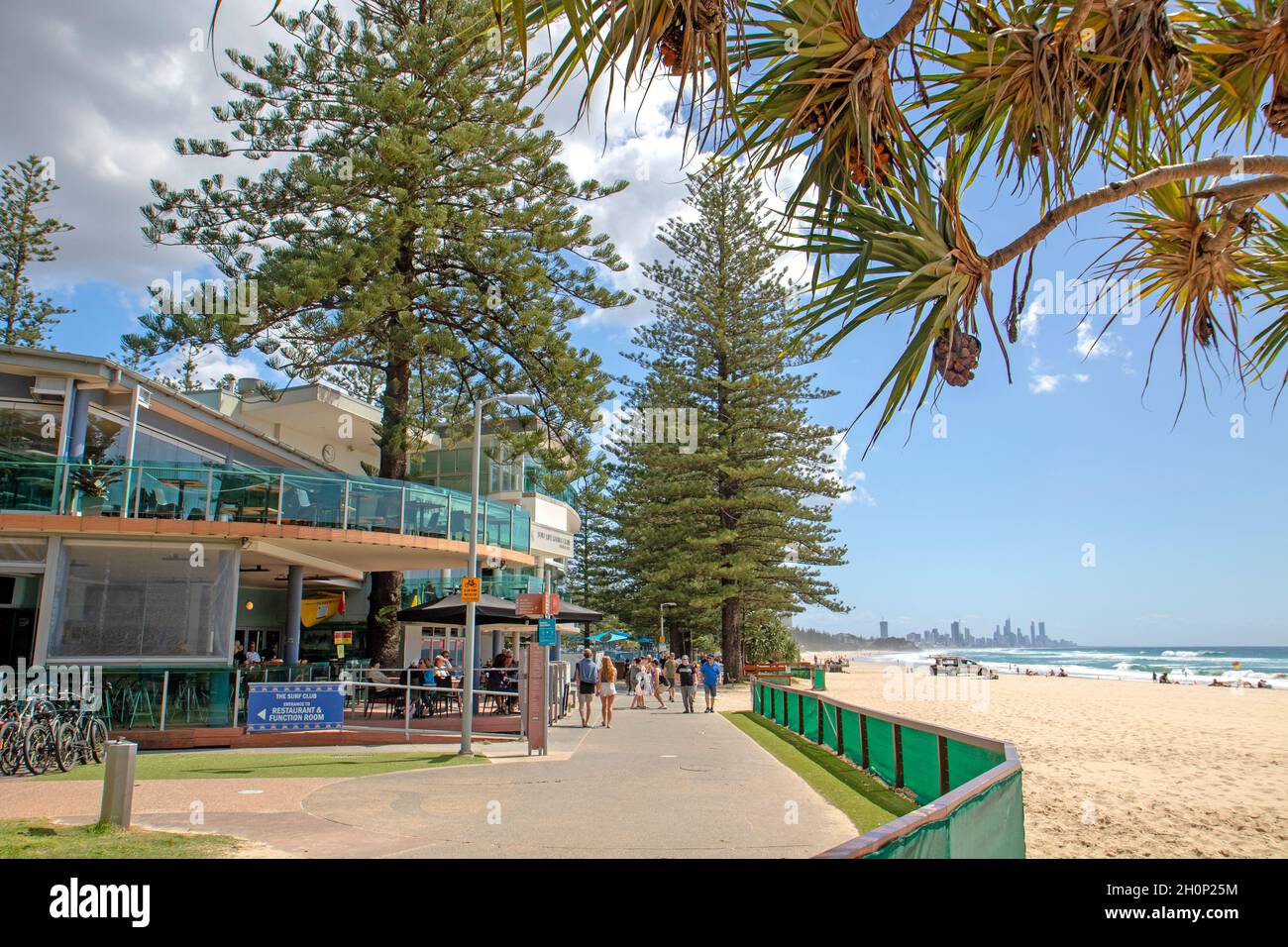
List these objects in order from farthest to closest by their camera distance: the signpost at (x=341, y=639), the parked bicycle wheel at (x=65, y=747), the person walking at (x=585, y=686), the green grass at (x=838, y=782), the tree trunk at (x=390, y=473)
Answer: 1. the signpost at (x=341, y=639)
2. the tree trunk at (x=390, y=473)
3. the person walking at (x=585, y=686)
4. the parked bicycle wheel at (x=65, y=747)
5. the green grass at (x=838, y=782)

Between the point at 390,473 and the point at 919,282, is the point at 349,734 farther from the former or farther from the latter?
the point at 919,282

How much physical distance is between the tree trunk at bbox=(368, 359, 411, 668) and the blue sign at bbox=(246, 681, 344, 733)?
20.4 feet

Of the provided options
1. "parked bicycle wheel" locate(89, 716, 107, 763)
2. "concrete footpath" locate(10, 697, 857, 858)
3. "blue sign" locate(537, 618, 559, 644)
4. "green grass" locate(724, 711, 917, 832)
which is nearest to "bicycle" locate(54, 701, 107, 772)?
"parked bicycle wheel" locate(89, 716, 107, 763)

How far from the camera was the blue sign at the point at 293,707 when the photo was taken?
634 inches

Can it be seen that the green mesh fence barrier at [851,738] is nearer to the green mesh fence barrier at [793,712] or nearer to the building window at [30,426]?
the green mesh fence barrier at [793,712]

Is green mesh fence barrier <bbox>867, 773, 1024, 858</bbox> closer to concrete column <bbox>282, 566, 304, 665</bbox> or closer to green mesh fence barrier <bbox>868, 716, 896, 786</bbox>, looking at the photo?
green mesh fence barrier <bbox>868, 716, 896, 786</bbox>

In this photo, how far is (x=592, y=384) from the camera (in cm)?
2441

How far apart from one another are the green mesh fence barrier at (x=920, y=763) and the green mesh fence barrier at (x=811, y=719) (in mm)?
6521

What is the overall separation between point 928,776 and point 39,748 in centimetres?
1125

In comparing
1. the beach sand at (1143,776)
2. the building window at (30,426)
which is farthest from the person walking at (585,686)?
the building window at (30,426)

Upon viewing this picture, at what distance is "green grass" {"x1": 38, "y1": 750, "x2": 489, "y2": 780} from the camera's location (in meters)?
12.1

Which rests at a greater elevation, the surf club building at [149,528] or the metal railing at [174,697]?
the surf club building at [149,528]
